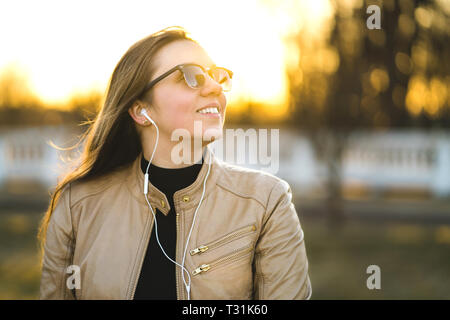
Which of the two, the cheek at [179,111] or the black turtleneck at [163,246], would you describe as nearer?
the black turtleneck at [163,246]

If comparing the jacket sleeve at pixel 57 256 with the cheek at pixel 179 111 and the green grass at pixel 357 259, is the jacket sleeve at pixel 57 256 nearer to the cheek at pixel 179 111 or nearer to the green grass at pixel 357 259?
the cheek at pixel 179 111

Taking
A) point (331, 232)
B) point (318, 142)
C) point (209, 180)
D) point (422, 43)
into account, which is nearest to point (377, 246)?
point (331, 232)

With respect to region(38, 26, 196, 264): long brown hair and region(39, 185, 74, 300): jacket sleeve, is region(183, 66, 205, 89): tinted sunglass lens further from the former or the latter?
region(39, 185, 74, 300): jacket sleeve

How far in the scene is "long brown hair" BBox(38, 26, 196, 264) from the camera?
204 cm

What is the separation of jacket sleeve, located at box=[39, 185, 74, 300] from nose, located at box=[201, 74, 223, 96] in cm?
86

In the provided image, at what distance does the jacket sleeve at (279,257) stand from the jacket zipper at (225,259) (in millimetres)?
73

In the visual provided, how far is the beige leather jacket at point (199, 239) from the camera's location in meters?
1.86

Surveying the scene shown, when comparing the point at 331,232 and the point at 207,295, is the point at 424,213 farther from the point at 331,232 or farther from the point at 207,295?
the point at 207,295
